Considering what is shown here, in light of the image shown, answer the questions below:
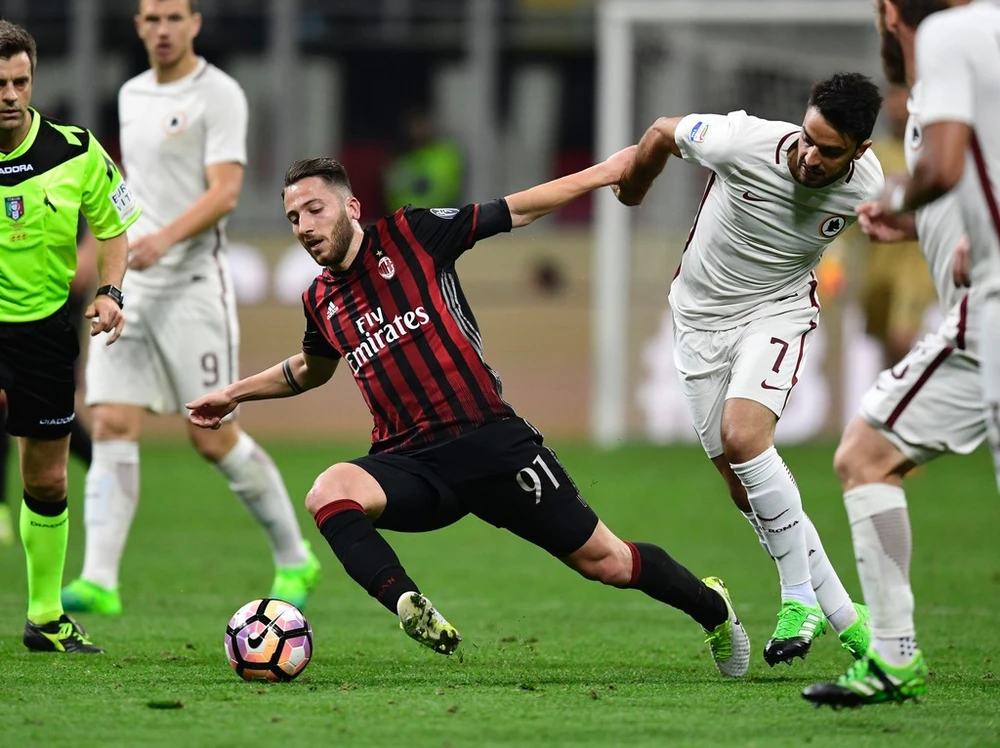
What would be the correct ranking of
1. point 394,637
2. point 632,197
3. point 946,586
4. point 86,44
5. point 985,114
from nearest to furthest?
point 985,114 → point 632,197 → point 394,637 → point 946,586 → point 86,44

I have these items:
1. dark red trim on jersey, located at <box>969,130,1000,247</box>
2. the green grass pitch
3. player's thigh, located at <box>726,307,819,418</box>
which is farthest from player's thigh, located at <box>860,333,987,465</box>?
player's thigh, located at <box>726,307,819,418</box>

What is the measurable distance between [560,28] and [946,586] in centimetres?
1339

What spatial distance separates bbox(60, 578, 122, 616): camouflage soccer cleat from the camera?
732 centimetres

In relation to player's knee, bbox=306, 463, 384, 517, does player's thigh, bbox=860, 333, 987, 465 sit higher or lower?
higher

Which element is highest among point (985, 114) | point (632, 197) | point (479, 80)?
point (985, 114)

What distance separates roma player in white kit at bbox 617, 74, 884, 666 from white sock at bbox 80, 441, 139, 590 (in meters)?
2.90

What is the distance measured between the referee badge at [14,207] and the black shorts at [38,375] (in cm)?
38

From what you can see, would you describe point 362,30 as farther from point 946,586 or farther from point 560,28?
point 946,586

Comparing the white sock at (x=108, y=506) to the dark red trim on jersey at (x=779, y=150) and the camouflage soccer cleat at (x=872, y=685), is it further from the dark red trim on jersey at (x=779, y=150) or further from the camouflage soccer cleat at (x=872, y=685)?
the camouflage soccer cleat at (x=872, y=685)

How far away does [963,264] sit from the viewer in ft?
14.9

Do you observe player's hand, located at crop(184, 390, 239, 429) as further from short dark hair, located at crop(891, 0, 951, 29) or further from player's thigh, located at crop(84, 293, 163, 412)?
short dark hair, located at crop(891, 0, 951, 29)

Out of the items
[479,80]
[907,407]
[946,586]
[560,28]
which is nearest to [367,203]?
[479,80]

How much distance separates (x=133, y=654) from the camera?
238 inches

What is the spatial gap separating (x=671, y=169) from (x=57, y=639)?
10.2m
